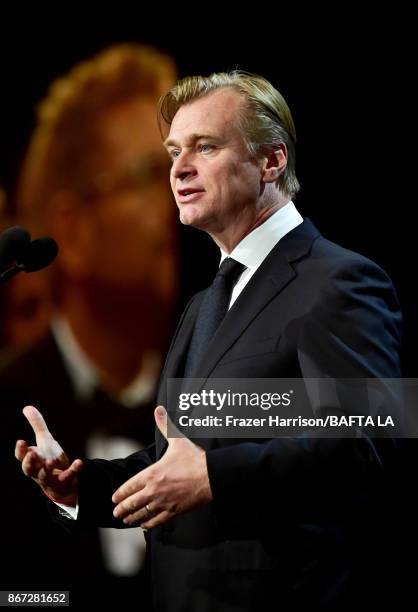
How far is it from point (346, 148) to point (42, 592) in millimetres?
1886

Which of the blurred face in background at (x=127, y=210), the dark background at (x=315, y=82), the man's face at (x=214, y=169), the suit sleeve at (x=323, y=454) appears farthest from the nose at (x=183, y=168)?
the blurred face in background at (x=127, y=210)

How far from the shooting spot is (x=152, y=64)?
3090 mm

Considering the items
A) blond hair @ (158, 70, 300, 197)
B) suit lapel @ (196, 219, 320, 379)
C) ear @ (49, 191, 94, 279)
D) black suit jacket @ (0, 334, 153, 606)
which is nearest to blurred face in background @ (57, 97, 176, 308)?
ear @ (49, 191, 94, 279)

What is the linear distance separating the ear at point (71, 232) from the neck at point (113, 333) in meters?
0.11

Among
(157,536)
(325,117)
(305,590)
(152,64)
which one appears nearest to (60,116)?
(152,64)

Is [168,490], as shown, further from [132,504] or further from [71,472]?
[71,472]

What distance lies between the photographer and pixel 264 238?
1830 millimetres

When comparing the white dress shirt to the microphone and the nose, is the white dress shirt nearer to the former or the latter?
the nose

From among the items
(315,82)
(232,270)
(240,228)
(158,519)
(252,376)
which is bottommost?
(158,519)

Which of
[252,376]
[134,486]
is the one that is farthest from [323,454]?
[134,486]

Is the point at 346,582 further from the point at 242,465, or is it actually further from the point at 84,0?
the point at 84,0

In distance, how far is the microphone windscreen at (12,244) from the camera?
1.55m

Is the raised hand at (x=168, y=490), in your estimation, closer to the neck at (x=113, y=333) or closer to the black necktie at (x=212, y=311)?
the black necktie at (x=212, y=311)

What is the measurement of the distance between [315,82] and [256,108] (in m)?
0.96
